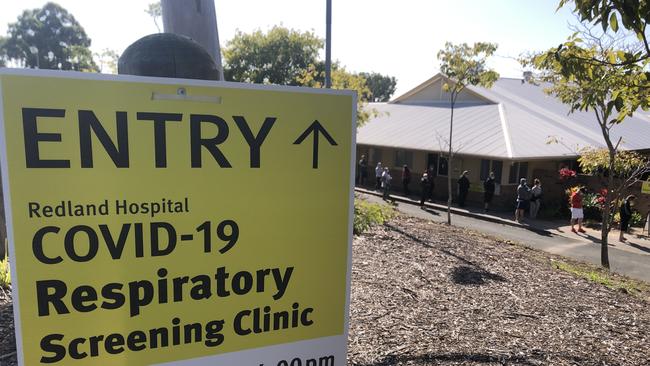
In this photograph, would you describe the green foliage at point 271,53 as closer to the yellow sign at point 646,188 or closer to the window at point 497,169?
the window at point 497,169

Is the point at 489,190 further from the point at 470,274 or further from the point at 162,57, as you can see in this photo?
the point at 162,57

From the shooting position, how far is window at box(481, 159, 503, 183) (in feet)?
61.3

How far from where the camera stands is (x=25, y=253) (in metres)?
1.34

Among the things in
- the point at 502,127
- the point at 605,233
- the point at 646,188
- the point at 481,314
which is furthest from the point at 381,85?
the point at 481,314

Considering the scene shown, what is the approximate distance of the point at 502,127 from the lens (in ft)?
65.1

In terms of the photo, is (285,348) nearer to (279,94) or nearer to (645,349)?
(279,94)

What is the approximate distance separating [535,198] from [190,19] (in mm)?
16569

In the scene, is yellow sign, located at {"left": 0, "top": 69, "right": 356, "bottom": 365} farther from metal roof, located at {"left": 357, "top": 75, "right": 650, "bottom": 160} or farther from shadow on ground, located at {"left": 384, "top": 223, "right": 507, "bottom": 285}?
metal roof, located at {"left": 357, "top": 75, "right": 650, "bottom": 160}

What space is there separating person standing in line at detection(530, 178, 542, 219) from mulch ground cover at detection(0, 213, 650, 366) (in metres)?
9.44

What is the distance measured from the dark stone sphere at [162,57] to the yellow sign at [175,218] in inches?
15.7

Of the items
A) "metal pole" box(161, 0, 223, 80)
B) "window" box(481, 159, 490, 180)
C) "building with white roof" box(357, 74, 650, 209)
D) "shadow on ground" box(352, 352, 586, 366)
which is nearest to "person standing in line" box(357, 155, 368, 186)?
"building with white roof" box(357, 74, 650, 209)

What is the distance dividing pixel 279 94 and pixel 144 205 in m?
0.57

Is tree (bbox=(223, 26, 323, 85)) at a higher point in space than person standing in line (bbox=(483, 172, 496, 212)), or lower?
higher

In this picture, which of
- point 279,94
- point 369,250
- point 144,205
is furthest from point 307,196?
point 369,250
